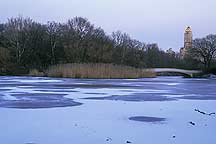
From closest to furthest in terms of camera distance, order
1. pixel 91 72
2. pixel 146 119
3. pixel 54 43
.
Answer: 1. pixel 146 119
2. pixel 91 72
3. pixel 54 43

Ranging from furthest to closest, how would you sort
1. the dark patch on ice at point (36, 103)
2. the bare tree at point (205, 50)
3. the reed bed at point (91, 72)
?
the bare tree at point (205, 50) → the reed bed at point (91, 72) → the dark patch on ice at point (36, 103)

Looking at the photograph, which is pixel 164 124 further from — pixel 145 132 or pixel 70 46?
pixel 70 46

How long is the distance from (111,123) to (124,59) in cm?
6199

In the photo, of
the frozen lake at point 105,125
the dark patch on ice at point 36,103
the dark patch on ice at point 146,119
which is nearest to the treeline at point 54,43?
the dark patch on ice at point 36,103

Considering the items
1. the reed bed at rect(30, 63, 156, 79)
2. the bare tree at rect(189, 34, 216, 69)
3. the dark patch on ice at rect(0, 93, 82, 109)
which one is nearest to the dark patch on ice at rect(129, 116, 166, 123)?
the dark patch on ice at rect(0, 93, 82, 109)

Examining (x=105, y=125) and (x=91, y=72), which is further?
(x=91, y=72)

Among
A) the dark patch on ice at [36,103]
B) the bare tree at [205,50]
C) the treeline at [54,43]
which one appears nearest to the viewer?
the dark patch on ice at [36,103]

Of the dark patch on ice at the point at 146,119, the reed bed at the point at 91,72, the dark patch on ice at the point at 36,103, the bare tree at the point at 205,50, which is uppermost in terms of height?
the bare tree at the point at 205,50

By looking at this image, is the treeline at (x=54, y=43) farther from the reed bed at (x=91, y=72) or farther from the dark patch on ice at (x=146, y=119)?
the dark patch on ice at (x=146, y=119)

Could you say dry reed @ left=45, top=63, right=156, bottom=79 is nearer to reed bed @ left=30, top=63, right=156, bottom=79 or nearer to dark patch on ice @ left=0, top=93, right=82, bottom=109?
reed bed @ left=30, top=63, right=156, bottom=79

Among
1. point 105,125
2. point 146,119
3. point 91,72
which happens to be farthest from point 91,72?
point 105,125

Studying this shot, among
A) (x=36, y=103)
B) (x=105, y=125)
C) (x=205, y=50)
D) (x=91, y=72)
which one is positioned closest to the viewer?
(x=105, y=125)

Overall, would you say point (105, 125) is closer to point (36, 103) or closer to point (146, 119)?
point (146, 119)

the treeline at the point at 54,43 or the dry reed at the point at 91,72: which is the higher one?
the treeline at the point at 54,43
